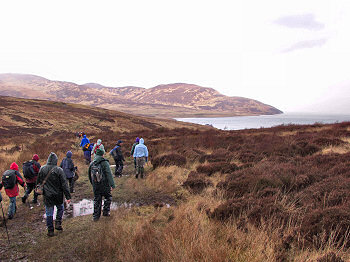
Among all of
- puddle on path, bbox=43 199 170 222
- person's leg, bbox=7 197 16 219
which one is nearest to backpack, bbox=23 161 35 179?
person's leg, bbox=7 197 16 219

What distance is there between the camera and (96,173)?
5.77m

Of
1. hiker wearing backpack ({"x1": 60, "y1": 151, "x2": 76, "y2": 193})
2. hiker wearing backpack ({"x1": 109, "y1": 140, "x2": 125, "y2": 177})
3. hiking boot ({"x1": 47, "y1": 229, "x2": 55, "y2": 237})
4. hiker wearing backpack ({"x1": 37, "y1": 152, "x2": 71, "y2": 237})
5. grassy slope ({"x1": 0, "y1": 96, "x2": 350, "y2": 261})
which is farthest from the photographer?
hiker wearing backpack ({"x1": 109, "y1": 140, "x2": 125, "y2": 177})

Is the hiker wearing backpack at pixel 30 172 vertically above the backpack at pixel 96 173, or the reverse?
the backpack at pixel 96 173

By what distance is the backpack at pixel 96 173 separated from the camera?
18.9 feet

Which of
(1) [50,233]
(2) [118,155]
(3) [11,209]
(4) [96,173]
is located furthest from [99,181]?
(2) [118,155]

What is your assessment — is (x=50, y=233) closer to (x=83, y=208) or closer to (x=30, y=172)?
(x=83, y=208)

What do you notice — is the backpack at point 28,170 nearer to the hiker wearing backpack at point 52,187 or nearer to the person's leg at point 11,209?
the person's leg at point 11,209

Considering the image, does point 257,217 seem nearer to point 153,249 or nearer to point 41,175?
point 153,249

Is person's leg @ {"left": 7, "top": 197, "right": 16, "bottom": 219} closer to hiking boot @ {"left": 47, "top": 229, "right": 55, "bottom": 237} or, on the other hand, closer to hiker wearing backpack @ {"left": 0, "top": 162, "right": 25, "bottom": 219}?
hiker wearing backpack @ {"left": 0, "top": 162, "right": 25, "bottom": 219}

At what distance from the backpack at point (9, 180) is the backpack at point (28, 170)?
2.42 ft

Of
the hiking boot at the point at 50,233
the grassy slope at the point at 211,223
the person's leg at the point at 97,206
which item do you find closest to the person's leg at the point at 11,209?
the grassy slope at the point at 211,223

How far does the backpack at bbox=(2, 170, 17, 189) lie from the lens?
635 centimetres

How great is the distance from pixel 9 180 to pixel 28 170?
882 mm

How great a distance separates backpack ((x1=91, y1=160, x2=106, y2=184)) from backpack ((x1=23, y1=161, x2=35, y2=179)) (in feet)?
9.74
